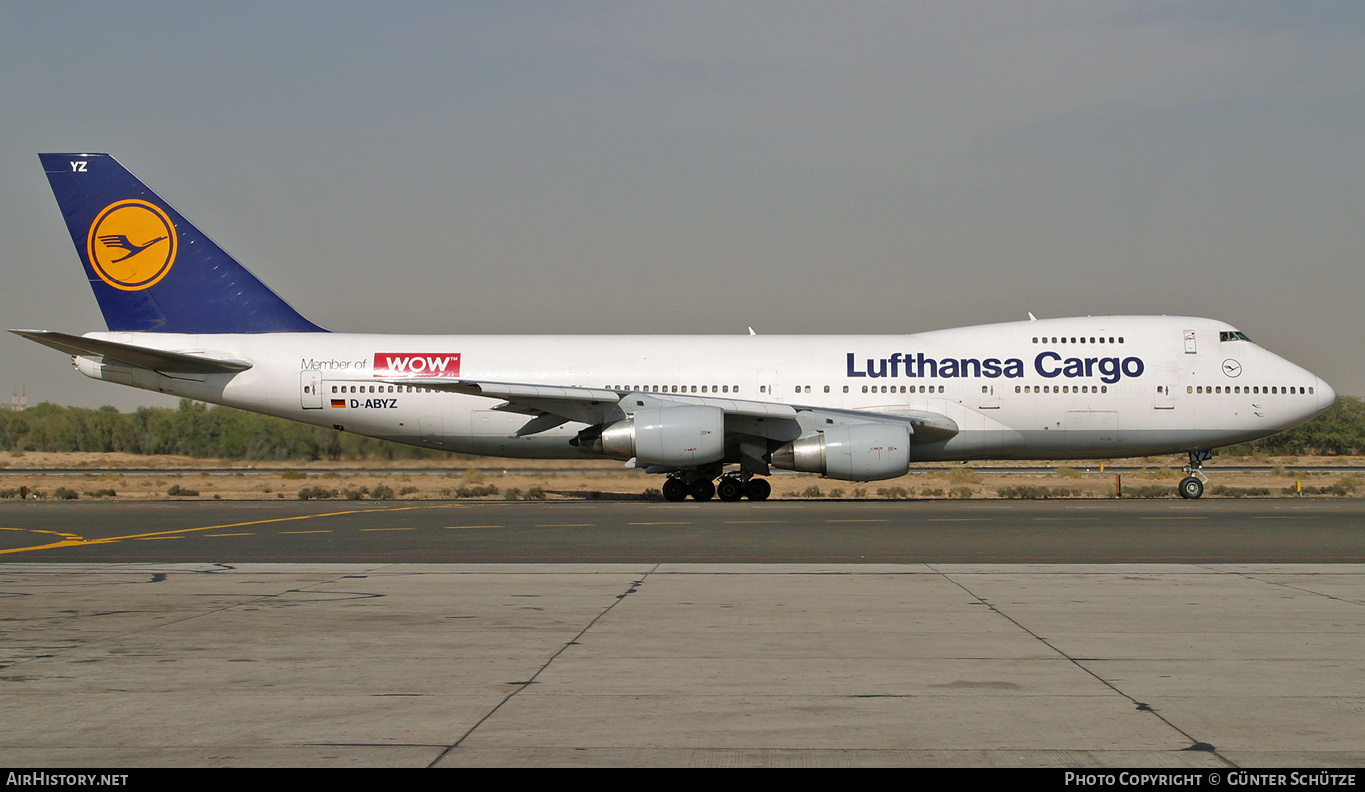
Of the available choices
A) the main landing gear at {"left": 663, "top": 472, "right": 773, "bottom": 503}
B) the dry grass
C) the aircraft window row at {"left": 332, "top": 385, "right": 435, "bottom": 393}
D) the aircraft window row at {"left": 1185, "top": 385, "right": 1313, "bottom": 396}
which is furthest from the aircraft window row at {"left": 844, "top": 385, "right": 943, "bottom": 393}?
the aircraft window row at {"left": 332, "top": 385, "right": 435, "bottom": 393}

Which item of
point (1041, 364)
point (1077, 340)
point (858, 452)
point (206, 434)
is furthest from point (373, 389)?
point (206, 434)

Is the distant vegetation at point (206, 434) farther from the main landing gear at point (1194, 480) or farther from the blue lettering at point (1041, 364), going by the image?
the blue lettering at point (1041, 364)

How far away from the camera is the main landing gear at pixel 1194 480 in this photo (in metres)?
26.0

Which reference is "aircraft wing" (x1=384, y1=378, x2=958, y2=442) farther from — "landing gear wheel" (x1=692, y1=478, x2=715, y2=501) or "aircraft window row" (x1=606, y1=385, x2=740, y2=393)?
"landing gear wheel" (x1=692, y1=478, x2=715, y2=501)

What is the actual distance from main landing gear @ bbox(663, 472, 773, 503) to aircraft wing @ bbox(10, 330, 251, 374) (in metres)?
10.9

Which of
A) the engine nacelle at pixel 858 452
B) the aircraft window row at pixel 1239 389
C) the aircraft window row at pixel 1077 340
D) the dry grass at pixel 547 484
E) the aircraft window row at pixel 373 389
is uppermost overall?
the aircraft window row at pixel 1077 340

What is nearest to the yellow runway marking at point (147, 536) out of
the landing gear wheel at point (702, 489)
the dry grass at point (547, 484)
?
the dry grass at point (547, 484)

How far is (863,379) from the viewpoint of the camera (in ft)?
86.6

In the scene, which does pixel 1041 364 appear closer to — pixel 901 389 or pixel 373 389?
pixel 901 389

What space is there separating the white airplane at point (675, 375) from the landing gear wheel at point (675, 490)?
0.18 ft

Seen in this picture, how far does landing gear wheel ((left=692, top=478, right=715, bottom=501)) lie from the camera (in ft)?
85.4

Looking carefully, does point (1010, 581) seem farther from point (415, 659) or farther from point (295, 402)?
point (295, 402)

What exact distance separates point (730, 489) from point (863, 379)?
4180 mm

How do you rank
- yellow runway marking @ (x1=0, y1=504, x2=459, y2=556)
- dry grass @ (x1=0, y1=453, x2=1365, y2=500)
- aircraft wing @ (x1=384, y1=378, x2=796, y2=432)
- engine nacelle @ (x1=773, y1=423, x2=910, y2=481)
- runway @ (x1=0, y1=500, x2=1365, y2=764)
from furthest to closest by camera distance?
1. dry grass @ (x1=0, y1=453, x2=1365, y2=500)
2. aircraft wing @ (x1=384, y1=378, x2=796, y2=432)
3. engine nacelle @ (x1=773, y1=423, x2=910, y2=481)
4. yellow runway marking @ (x1=0, y1=504, x2=459, y2=556)
5. runway @ (x1=0, y1=500, x2=1365, y2=764)
